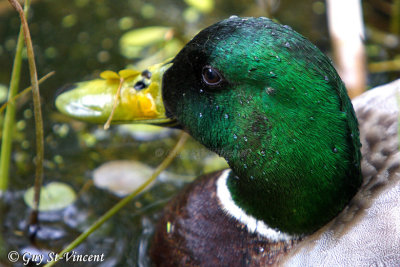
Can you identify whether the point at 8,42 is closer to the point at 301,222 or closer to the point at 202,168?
the point at 202,168

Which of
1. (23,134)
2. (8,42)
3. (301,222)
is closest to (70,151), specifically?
(23,134)

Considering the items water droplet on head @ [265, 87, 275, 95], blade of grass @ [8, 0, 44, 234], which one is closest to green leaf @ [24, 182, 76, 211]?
blade of grass @ [8, 0, 44, 234]

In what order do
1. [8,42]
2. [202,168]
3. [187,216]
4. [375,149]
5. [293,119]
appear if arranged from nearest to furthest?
[293,119] → [375,149] → [187,216] → [202,168] → [8,42]

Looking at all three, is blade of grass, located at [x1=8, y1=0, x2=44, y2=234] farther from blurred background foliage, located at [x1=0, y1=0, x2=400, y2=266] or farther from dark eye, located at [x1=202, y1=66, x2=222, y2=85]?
dark eye, located at [x1=202, y1=66, x2=222, y2=85]

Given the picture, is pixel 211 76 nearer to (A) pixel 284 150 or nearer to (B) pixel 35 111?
(A) pixel 284 150

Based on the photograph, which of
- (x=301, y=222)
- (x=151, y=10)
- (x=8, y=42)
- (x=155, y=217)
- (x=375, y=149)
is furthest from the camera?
(x=151, y=10)

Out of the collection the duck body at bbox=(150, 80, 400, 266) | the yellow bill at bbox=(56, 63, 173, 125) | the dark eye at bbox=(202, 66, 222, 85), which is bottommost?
the duck body at bbox=(150, 80, 400, 266)

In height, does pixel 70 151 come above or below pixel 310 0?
below

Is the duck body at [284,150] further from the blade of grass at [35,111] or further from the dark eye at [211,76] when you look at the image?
the blade of grass at [35,111]
